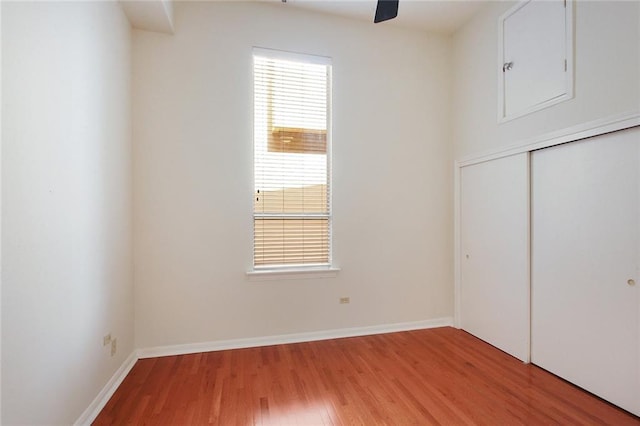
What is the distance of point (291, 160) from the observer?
3.31 meters

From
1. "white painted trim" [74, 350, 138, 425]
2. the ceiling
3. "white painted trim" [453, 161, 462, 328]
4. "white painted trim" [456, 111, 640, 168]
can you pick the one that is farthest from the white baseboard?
the ceiling

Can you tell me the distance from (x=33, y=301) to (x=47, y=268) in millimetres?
185

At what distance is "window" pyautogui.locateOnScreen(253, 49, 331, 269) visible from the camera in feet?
10.5

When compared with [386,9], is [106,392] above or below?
below

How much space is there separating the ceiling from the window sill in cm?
293

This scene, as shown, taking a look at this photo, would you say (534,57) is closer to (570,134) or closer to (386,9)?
(570,134)

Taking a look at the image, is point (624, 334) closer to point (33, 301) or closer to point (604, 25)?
point (604, 25)

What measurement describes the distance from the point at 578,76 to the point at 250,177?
3043mm

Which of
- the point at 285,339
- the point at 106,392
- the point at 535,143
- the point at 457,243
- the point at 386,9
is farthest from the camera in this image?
the point at 457,243

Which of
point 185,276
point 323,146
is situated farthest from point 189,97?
point 185,276

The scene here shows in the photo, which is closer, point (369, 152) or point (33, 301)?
point (33, 301)

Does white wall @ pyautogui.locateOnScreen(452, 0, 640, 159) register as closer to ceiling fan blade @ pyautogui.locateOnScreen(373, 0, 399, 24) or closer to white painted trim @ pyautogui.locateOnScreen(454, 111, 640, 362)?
white painted trim @ pyautogui.locateOnScreen(454, 111, 640, 362)

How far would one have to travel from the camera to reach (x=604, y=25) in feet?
7.05

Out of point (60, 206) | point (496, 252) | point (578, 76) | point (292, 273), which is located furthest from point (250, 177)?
point (578, 76)
